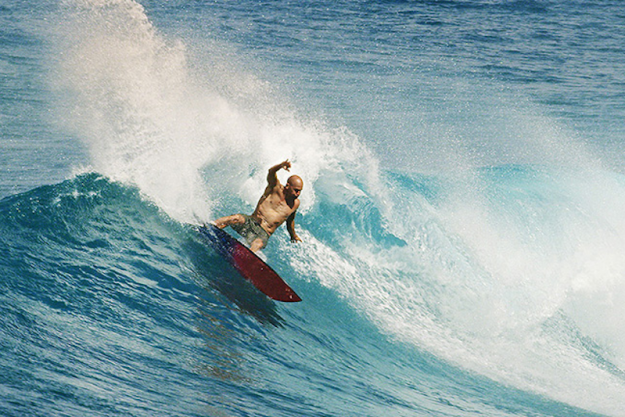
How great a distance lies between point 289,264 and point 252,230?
1.09 metres

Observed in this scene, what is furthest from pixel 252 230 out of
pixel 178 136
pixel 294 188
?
pixel 178 136

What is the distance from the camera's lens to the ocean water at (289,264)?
6.26 m

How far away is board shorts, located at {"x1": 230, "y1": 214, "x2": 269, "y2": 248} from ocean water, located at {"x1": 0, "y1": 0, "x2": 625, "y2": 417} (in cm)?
48

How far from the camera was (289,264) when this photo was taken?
9484mm

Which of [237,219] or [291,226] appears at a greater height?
[291,226]

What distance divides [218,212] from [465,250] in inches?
159

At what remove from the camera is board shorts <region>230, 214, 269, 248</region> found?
8.59m

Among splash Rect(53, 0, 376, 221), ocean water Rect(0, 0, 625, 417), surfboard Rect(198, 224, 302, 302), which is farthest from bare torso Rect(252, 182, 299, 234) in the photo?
splash Rect(53, 0, 376, 221)

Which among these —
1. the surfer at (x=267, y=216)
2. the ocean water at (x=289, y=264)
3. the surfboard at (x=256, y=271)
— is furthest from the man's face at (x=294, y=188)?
the ocean water at (x=289, y=264)

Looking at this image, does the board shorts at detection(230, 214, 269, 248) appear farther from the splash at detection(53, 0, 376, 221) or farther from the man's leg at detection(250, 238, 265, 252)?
the splash at detection(53, 0, 376, 221)

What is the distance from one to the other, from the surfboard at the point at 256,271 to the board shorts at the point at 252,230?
38 cm

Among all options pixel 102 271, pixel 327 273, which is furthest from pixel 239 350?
pixel 327 273

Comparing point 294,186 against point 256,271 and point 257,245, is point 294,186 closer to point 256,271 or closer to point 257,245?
point 257,245

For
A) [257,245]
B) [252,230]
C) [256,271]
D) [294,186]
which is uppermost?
[294,186]
